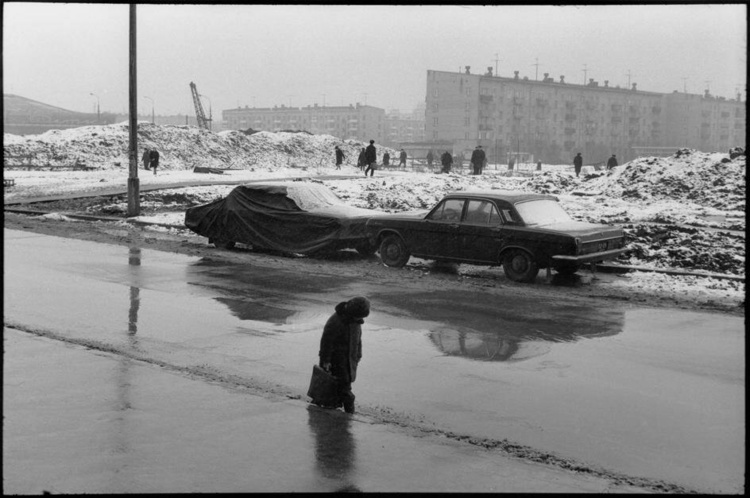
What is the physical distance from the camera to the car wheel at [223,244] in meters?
19.3

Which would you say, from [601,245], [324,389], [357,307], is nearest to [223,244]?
[601,245]

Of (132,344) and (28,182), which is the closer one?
(132,344)

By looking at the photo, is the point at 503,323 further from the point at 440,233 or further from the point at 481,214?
the point at 440,233

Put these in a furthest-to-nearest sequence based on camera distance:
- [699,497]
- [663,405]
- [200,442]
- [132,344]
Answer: [132,344] < [663,405] < [200,442] < [699,497]

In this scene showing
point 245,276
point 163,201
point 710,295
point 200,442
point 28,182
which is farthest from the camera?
point 28,182

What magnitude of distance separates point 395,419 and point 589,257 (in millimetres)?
7569

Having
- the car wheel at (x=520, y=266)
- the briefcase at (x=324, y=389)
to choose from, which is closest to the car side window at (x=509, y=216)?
the car wheel at (x=520, y=266)

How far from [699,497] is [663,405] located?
8.31 ft

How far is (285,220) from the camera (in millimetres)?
18172

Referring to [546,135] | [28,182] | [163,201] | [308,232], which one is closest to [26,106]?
[546,135]

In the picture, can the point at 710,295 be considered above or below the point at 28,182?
below

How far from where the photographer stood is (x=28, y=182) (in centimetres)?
4028

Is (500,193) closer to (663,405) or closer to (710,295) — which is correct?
(710,295)

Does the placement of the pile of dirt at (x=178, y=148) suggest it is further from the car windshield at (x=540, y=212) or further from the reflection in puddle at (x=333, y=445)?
the reflection in puddle at (x=333, y=445)
